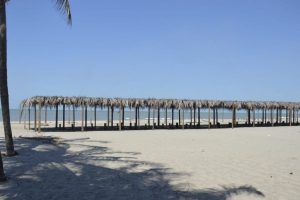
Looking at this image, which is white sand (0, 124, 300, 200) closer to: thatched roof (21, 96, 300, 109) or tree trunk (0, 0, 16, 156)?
tree trunk (0, 0, 16, 156)

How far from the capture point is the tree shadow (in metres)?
7.96

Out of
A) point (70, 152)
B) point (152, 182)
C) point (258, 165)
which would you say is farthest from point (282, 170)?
point (70, 152)

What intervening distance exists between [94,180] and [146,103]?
21.3 m

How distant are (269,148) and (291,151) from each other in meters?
1.11

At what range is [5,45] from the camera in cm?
1209

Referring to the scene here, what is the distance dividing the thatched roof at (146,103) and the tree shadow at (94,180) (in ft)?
46.7

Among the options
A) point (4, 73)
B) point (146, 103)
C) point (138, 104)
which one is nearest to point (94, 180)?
point (4, 73)

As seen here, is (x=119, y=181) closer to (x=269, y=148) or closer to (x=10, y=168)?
(x=10, y=168)

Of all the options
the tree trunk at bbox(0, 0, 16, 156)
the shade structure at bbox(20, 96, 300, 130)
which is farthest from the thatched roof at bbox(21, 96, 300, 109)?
the tree trunk at bbox(0, 0, 16, 156)

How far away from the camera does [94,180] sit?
9156mm

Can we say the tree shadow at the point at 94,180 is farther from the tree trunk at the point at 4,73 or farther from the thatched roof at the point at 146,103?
the thatched roof at the point at 146,103

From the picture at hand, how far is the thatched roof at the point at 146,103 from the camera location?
26513 millimetres

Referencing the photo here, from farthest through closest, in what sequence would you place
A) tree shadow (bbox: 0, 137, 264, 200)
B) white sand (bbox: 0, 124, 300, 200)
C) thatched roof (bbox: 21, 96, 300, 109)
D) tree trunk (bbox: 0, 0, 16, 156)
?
thatched roof (bbox: 21, 96, 300, 109)
tree trunk (bbox: 0, 0, 16, 156)
white sand (bbox: 0, 124, 300, 200)
tree shadow (bbox: 0, 137, 264, 200)

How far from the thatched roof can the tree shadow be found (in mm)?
14242
